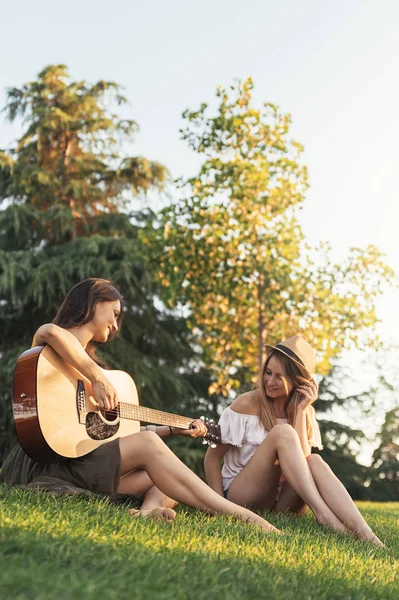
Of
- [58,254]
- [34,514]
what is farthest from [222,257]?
[34,514]

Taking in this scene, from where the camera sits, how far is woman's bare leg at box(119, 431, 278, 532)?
158 inches

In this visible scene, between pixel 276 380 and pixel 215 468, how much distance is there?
696 millimetres

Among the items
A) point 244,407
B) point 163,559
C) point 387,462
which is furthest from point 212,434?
point 387,462

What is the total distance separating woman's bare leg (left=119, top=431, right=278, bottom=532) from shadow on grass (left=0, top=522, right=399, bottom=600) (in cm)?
76

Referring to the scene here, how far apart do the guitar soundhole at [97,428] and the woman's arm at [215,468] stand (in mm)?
936

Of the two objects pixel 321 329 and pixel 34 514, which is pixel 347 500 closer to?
pixel 34 514

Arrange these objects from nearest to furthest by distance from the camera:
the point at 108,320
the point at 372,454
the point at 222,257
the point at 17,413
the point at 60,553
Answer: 1. the point at 60,553
2. the point at 17,413
3. the point at 108,320
4. the point at 222,257
5. the point at 372,454

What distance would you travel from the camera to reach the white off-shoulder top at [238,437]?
5.09 metres

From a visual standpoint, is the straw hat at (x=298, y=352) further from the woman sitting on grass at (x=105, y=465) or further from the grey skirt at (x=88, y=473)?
the grey skirt at (x=88, y=473)

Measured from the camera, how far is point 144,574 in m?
2.67

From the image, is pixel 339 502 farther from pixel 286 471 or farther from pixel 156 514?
A: pixel 156 514

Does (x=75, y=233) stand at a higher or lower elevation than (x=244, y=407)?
higher

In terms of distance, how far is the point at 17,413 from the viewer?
4.04m

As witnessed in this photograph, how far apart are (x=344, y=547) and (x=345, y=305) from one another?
25.8 feet
